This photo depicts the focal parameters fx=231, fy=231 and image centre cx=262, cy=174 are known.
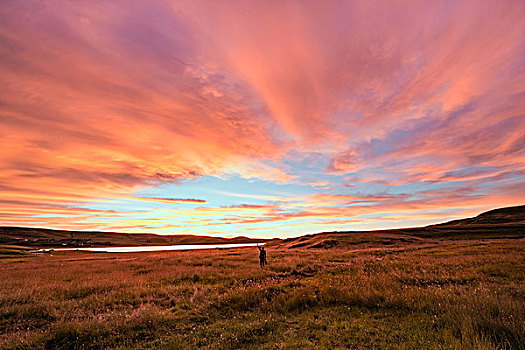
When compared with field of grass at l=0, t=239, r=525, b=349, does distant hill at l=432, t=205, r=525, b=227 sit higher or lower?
higher

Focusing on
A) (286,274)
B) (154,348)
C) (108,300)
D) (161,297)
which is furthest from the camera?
(286,274)

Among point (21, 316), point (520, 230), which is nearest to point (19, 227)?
point (21, 316)

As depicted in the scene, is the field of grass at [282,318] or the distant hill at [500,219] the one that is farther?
the distant hill at [500,219]

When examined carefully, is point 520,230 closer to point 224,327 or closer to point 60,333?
point 224,327

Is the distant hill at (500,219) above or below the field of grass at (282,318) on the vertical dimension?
above

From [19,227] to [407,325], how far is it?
878 ft

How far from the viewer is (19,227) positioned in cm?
18375

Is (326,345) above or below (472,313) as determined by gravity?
below

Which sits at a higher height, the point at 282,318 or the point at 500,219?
the point at 500,219

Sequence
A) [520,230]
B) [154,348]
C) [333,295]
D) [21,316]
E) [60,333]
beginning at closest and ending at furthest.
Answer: [154,348], [60,333], [21,316], [333,295], [520,230]

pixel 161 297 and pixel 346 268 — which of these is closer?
pixel 161 297

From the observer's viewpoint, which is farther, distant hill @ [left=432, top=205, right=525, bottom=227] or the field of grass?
distant hill @ [left=432, top=205, right=525, bottom=227]

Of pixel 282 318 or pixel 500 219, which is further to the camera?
pixel 500 219

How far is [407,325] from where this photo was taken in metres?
7.12
